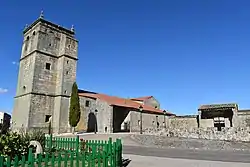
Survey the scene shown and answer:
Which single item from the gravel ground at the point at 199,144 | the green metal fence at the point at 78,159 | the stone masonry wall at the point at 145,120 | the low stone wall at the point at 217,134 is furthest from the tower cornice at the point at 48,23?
the green metal fence at the point at 78,159

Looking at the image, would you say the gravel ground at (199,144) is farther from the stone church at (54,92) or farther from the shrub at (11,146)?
the shrub at (11,146)

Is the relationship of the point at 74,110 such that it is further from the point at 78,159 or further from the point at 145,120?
the point at 78,159

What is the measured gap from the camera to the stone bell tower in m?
31.4

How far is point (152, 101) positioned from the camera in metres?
49.5

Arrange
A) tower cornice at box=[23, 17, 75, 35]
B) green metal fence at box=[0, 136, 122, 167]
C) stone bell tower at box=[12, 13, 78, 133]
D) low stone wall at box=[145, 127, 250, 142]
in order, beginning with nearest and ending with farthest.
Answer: green metal fence at box=[0, 136, 122, 167] < low stone wall at box=[145, 127, 250, 142] < stone bell tower at box=[12, 13, 78, 133] < tower cornice at box=[23, 17, 75, 35]

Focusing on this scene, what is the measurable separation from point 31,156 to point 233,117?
114ft

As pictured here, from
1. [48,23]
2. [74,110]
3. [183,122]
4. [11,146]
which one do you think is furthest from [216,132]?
[48,23]

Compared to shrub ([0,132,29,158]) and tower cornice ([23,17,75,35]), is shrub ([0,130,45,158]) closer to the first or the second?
shrub ([0,132,29,158])

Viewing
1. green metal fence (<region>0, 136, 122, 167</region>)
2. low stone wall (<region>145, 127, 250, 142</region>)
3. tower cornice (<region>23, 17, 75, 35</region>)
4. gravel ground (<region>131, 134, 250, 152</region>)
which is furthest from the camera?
tower cornice (<region>23, 17, 75, 35</region>)

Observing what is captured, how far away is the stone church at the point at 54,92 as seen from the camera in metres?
31.6

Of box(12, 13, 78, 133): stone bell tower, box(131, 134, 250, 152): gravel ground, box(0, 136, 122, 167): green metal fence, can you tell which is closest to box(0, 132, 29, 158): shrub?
box(0, 136, 122, 167): green metal fence

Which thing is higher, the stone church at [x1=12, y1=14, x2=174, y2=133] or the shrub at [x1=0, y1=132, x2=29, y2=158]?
the stone church at [x1=12, y1=14, x2=174, y2=133]

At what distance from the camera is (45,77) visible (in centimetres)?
3288

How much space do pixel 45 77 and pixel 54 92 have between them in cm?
261
